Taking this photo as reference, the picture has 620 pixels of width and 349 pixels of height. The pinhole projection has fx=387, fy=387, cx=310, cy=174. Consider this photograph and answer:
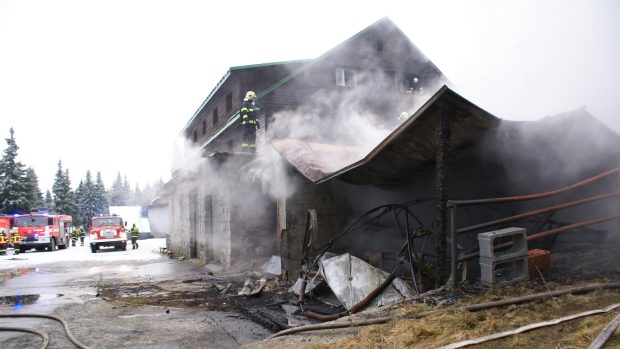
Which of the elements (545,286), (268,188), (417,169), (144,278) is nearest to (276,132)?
(268,188)

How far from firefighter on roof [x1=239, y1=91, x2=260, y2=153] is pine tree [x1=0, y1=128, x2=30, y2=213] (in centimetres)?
3798

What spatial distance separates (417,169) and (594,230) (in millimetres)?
3034

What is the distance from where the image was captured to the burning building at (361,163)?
5.55 m

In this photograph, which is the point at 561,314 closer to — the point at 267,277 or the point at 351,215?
the point at 351,215

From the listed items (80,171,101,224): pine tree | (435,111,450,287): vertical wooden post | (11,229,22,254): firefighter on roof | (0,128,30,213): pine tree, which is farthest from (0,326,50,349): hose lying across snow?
(80,171,101,224): pine tree

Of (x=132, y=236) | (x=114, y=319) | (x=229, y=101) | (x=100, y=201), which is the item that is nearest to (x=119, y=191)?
(x=100, y=201)

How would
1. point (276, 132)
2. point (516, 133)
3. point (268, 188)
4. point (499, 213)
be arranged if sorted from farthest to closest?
point (276, 132)
point (268, 188)
point (499, 213)
point (516, 133)

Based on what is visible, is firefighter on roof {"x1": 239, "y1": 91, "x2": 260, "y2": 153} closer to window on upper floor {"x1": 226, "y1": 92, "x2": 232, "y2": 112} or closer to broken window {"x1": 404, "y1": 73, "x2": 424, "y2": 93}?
window on upper floor {"x1": 226, "y1": 92, "x2": 232, "y2": 112}

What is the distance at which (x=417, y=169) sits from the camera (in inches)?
273

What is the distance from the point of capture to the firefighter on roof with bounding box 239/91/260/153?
12.7 metres

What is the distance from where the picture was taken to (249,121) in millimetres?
12734

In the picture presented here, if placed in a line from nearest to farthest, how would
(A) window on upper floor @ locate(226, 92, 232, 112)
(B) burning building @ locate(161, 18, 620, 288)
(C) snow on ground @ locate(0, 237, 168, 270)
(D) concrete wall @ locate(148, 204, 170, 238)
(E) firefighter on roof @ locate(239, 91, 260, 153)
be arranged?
1. (B) burning building @ locate(161, 18, 620, 288)
2. (E) firefighter on roof @ locate(239, 91, 260, 153)
3. (C) snow on ground @ locate(0, 237, 168, 270)
4. (A) window on upper floor @ locate(226, 92, 232, 112)
5. (D) concrete wall @ locate(148, 204, 170, 238)

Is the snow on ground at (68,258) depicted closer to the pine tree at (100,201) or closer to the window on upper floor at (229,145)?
the window on upper floor at (229,145)

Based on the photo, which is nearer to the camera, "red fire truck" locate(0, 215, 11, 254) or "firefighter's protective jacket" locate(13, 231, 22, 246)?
"firefighter's protective jacket" locate(13, 231, 22, 246)
